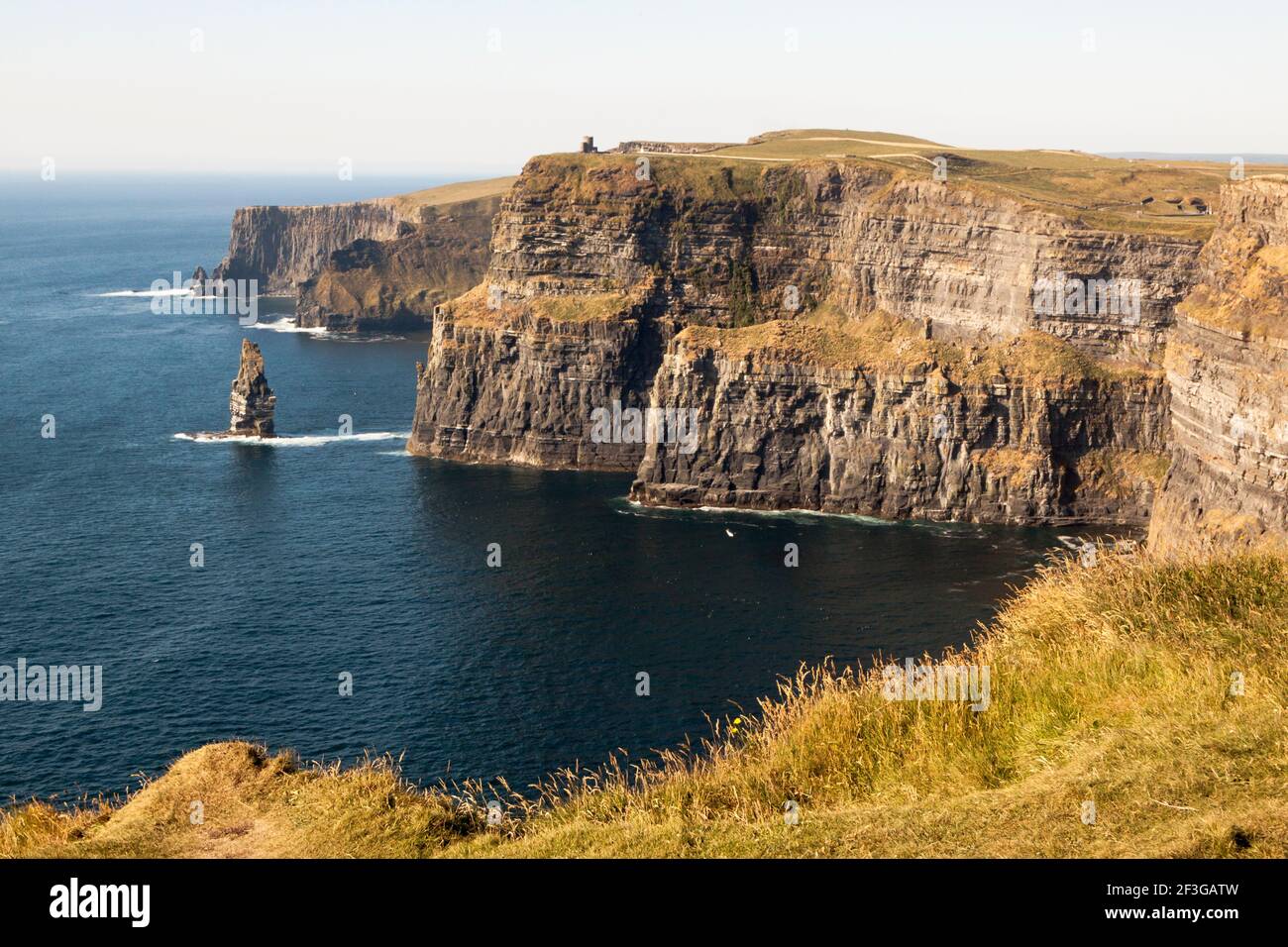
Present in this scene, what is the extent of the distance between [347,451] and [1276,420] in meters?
111

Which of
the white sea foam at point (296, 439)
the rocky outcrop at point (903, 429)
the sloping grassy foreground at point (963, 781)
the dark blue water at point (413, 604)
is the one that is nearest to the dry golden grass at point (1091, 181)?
the rocky outcrop at point (903, 429)

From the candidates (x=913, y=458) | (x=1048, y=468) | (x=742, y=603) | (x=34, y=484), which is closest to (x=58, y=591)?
(x=34, y=484)

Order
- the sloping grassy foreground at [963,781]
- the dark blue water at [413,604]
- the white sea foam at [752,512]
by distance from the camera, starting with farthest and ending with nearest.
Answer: the white sea foam at [752,512]
the dark blue water at [413,604]
the sloping grassy foreground at [963,781]

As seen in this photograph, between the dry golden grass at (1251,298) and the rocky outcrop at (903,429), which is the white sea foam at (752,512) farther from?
the dry golden grass at (1251,298)

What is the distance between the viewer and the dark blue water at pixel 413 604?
84.2 meters

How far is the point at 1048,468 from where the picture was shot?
134875 mm

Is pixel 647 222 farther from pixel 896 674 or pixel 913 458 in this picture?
pixel 896 674

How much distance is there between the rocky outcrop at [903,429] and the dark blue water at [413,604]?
5.91 m

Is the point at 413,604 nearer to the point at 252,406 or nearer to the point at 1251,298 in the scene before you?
the point at 1251,298
